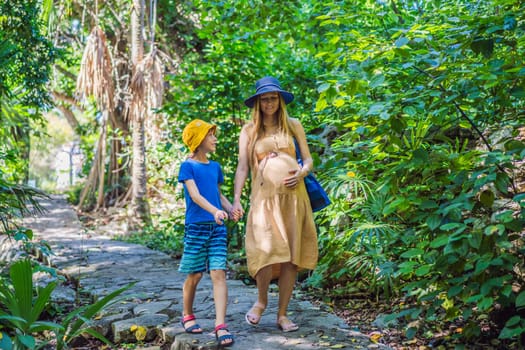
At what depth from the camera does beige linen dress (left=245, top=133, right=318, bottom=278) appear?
3453 millimetres

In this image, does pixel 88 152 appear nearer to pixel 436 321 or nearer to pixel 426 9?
pixel 426 9

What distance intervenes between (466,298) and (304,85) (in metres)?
4.18

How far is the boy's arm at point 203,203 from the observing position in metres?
3.33

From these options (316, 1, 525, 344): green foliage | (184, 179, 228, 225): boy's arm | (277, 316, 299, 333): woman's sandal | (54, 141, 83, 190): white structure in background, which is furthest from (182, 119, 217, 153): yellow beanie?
(54, 141, 83, 190): white structure in background

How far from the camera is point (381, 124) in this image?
336 centimetres

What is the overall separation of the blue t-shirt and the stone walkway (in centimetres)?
69

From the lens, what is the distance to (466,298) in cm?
285

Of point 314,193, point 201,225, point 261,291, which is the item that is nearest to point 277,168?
point 314,193

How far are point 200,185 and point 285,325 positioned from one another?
42.9 inches

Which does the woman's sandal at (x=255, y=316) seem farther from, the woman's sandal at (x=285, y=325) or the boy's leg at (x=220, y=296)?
the boy's leg at (x=220, y=296)

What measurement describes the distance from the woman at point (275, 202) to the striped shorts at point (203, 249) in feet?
0.60

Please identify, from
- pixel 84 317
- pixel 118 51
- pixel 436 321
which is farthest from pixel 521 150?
pixel 118 51

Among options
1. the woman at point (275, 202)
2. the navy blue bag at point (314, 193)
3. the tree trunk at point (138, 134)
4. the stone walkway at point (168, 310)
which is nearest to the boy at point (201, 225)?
the woman at point (275, 202)

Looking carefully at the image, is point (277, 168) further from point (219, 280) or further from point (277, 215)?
point (219, 280)
